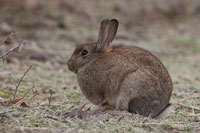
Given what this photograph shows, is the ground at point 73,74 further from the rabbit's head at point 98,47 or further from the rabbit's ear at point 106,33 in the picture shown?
the rabbit's ear at point 106,33

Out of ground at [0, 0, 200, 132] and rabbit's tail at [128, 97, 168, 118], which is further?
rabbit's tail at [128, 97, 168, 118]

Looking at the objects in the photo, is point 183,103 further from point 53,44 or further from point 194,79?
point 53,44

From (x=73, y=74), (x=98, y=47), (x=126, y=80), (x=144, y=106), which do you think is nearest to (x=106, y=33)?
(x=98, y=47)

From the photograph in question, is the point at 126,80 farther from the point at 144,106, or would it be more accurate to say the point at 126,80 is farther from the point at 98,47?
the point at 98,47

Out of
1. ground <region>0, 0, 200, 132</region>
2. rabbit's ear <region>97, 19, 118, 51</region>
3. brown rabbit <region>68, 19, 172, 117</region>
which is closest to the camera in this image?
ground <region>0, 0, 200, 132</region>

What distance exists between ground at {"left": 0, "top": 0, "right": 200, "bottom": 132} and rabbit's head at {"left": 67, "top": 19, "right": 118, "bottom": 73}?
23.1 inches

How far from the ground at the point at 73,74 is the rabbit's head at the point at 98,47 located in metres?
0.59

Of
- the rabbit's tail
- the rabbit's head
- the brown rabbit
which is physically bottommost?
the rabbit's tail

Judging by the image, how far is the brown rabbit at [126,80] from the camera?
5.18 m

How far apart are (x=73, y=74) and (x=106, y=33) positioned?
3302 millimetres

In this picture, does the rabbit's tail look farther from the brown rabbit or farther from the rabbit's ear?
the rabbit's ear

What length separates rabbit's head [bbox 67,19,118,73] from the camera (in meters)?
5.77

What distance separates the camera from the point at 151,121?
480cm

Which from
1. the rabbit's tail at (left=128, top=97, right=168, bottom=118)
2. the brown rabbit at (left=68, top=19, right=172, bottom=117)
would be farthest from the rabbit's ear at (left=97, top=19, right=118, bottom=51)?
the rabbit's tail at (left=128, top=97, right=168, bottom=118)
